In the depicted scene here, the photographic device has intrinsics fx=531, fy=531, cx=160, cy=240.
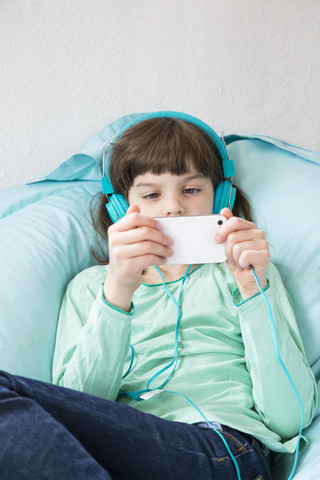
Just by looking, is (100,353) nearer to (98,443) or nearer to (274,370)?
(98,443)

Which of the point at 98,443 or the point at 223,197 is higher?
the point at 223,197

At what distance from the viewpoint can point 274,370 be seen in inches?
33.2

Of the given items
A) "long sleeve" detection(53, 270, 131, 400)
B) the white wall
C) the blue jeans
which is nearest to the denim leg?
the blue jeans

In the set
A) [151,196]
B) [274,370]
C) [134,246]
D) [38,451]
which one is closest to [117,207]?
[151,196]

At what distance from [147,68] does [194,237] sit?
0.81m

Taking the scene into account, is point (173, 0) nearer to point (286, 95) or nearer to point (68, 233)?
point (286, 95)

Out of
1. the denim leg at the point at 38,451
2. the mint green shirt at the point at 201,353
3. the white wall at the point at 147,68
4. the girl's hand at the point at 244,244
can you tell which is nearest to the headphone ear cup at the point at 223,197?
the mint green shirt at the point at 201,353

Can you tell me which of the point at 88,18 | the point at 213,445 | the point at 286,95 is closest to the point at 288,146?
the point at 286,95

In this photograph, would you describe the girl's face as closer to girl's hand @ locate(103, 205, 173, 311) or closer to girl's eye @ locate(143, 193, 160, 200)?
girl's eye @ locate(143, 193, 160, 200)

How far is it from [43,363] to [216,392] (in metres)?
0.33

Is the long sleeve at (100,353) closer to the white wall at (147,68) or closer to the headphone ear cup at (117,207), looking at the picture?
the headphone ear cup at (117,207)

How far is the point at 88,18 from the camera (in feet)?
4.71

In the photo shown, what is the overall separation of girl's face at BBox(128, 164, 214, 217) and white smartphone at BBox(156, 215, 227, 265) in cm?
18

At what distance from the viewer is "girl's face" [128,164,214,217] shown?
1.00m
